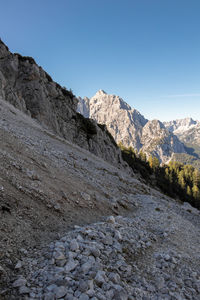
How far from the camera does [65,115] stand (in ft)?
163

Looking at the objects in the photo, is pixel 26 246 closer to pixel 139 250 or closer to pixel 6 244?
pixel 6 244

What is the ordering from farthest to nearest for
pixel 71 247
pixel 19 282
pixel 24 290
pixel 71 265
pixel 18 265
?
1. pixel 71 247
2. pixel 71 265
3. pixel 18 265
4. pixel 19 282
5. pixel 24 290

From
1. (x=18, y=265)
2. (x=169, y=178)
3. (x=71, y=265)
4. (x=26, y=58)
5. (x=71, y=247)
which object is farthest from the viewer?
(x=169, y=178)

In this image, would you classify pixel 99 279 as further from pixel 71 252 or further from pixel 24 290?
pixel 24 290

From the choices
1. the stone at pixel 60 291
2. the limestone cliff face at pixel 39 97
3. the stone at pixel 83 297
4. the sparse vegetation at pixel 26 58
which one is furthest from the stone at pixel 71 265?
the sparse vegetation at pixel 26 58

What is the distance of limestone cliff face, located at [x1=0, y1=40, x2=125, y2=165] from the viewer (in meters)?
38.9

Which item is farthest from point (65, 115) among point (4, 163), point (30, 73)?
point (4, 163)

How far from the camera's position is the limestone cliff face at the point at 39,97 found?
38906mm

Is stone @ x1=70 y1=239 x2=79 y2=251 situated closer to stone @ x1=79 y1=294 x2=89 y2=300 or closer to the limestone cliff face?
stone @ x1=79 y1=294 x2=89 y2=300

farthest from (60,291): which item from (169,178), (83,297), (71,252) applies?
(169,178)

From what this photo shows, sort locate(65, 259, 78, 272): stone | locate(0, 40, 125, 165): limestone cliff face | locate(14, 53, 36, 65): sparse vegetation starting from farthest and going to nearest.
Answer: locate(14, 53, 36, 65): sparse vegetation < locate(0, 40, 125, 165): limestone cliff face < locate(65, 259, 78, 272): stone

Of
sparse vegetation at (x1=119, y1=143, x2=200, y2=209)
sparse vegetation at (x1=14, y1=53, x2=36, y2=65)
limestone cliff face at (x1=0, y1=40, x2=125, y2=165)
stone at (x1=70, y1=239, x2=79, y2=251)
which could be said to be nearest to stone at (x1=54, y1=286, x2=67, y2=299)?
stone at (x1=70, y1=239, x2=79, y2=251)

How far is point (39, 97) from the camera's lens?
4172 centimetres

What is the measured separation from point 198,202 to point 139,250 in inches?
3981
